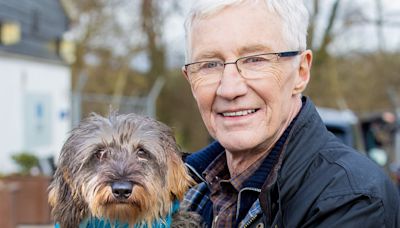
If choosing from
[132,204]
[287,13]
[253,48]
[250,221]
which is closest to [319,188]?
[250,221]

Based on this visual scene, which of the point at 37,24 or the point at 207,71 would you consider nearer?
the point at 207,71

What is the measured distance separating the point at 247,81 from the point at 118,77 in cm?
2477

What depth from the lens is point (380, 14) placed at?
Result: 19906 millimetres

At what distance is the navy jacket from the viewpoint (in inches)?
100

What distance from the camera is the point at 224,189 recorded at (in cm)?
328

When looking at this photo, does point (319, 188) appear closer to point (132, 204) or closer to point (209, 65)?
point (209, 65)

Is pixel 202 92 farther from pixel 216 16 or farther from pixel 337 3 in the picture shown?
pixel 337 3

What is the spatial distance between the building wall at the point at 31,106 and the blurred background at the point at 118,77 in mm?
33

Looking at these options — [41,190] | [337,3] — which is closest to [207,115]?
[41,190]

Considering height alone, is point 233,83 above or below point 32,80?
below

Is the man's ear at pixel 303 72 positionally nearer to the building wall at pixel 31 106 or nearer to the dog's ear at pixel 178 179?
the dog's ear at pixel 178 179

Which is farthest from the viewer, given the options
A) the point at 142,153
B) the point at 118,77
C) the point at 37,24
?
the point at 118,77

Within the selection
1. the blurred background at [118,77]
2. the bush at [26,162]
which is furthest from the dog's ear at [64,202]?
the bush at [26,162]

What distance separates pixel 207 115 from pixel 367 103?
24953 mm
